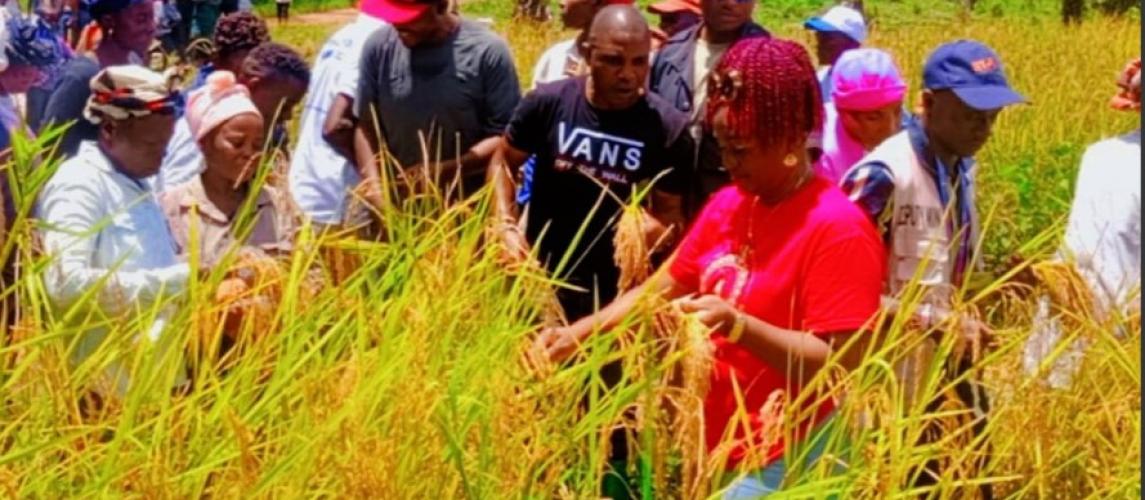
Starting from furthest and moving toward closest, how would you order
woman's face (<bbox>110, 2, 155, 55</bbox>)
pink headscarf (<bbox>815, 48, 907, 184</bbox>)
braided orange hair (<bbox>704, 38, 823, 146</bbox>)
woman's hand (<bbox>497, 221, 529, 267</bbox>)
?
woman's face (<bbox>110, 2, 155, 55</bbox>) < pink headscarf (<bbox>815, 48, 907, 184</bbox>) < woman's hand (<bbox>497, 221, 529, 267</bbox>) < braided orange hair (<bbox>704, 38, 823, 146</bbox>)

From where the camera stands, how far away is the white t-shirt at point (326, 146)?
196 inches

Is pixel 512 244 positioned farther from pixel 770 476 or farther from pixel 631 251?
pixel 770 476

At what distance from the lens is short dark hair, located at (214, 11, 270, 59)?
5.48 m

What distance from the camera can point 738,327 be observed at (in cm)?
282

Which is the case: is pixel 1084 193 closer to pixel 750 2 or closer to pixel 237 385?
pixel 750 2

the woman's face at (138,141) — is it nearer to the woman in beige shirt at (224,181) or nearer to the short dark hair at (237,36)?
the woman in beige shirt at (224,181)

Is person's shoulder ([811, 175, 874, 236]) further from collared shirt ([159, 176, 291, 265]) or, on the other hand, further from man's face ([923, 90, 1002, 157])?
collared shirt ([159, 176, 291, 265])

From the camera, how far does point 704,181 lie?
443 cm

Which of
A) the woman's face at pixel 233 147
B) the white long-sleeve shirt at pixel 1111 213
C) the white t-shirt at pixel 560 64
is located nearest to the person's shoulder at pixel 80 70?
the woman's face at pixel 233 147

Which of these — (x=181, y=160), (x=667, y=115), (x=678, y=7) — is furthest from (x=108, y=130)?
(x=678, y=7)

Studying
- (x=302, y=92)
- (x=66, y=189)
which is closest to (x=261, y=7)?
(x=302, y=92)

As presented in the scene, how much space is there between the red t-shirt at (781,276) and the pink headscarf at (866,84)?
1456 mm

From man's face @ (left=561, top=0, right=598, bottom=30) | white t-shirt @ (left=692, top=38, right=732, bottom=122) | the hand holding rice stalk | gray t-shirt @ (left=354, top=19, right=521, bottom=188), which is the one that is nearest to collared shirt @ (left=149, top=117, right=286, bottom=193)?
gray t-shirt @ (left=354, top=19, right=521, bottom=188)

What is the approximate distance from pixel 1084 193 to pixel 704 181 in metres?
0.89
